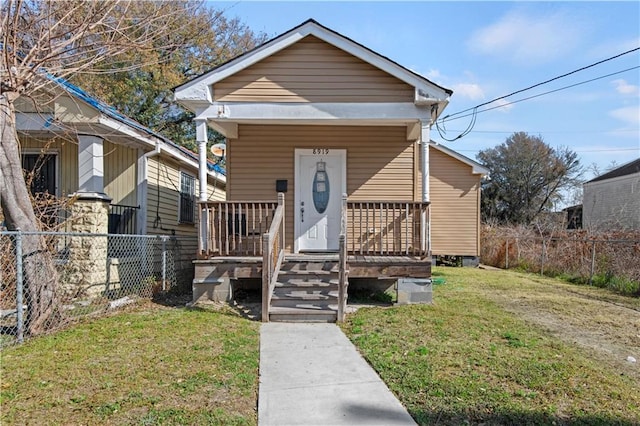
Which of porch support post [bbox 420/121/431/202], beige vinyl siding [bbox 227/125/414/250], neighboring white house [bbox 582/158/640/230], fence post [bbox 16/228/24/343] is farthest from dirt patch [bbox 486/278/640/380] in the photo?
neighboring white house [bbox 582/158/640/230]

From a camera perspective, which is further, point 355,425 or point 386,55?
point 386,55

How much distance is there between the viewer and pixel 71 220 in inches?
287

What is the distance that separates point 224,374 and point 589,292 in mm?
8525

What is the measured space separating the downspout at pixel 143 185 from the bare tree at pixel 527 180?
24.8 m

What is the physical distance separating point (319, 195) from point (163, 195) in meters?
4.13

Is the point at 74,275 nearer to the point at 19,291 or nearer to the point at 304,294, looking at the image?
the point at 19,291

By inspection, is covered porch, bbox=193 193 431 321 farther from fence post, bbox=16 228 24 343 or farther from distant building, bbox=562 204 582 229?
distant building, bbox=562 204 582 229

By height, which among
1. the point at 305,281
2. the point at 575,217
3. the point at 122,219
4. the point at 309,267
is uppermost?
the point at 575,217

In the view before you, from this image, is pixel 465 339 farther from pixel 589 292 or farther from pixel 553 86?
pixel 553 86

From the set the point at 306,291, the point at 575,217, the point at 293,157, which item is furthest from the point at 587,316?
the point at 575,217

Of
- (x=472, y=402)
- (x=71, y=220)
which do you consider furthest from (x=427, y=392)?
(x=71, y=220)

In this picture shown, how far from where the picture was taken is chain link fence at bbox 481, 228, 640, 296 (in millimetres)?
9750

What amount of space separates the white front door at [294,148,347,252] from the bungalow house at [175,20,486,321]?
0.02 m

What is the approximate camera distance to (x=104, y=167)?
29.8 feet
